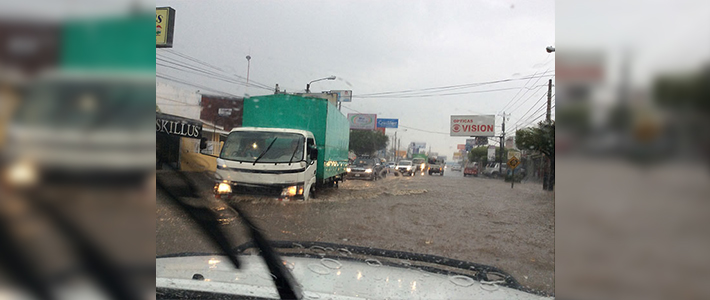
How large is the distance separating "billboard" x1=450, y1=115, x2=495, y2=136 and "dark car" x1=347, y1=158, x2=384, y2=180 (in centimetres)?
532

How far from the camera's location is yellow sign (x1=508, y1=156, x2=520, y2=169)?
10.6ft

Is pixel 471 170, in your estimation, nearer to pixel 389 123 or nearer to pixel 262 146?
pixel 389 123

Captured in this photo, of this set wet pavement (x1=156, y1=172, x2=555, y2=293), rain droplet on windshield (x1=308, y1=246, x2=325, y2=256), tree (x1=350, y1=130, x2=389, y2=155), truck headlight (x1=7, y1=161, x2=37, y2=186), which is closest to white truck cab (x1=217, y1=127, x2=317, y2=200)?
wet pavement (x1=156, y1=172, x2=555, y2=293)

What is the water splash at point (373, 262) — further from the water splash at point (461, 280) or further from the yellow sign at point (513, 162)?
the yellow sign at point (513, 162)

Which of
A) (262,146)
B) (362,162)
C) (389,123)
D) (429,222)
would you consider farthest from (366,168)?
(389,123)

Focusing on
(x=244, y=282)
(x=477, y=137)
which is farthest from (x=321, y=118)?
(x=244, y=282)

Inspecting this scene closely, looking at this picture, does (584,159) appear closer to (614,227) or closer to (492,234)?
(614,227)

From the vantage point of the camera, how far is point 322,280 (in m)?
1.79

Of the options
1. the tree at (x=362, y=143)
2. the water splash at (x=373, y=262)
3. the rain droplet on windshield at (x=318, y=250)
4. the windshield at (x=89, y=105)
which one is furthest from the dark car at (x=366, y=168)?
the windshield at (x=89, y=105)

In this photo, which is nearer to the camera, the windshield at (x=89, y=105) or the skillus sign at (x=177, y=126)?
the windshield at (x=89, y=105)

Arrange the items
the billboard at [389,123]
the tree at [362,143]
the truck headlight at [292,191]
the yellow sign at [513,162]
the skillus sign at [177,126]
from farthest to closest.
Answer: the tree at [362,143], the truck headlight at [292,191], the billboard at [389,123], the yellow sign at [513,162], the skillus sign at [177,126]

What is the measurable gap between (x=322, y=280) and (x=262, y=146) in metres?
4.10

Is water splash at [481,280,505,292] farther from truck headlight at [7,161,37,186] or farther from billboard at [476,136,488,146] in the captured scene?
truck headlight at [7,161,37,186]

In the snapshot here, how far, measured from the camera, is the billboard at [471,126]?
9.85 feet
